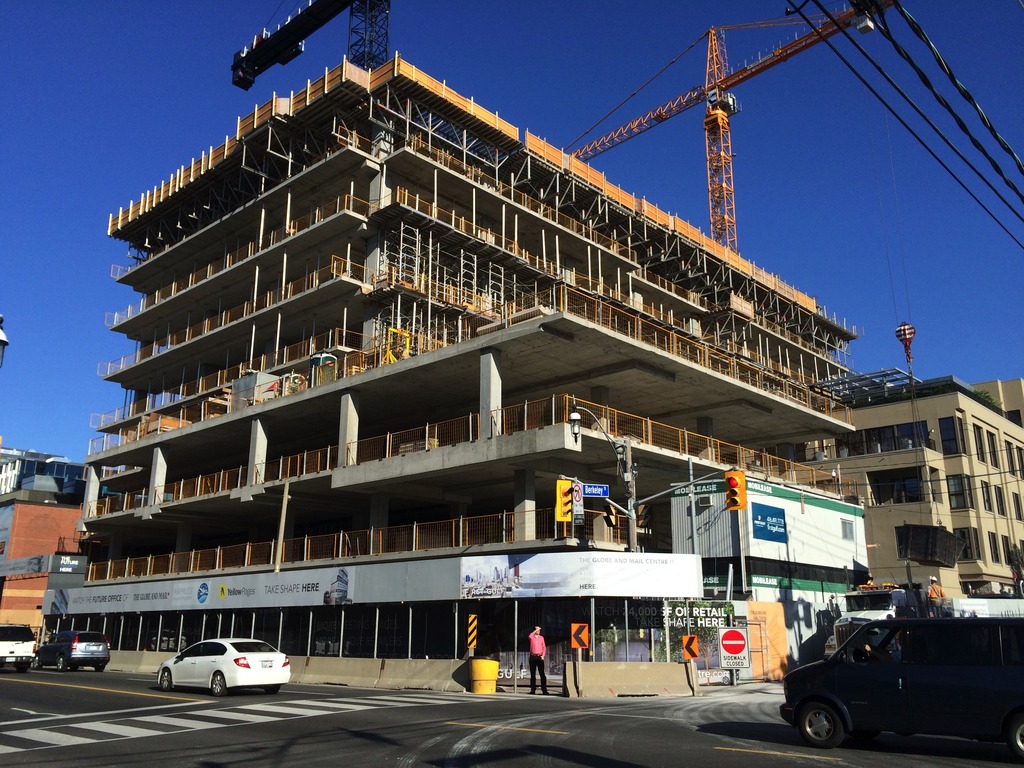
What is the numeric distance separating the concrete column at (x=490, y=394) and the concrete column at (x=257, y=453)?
14.8 m

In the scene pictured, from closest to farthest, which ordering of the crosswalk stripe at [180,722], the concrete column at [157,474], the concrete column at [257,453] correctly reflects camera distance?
the crosswalk stripe at [180,722], the concrete column at [257,453], the concrete column at [157,474]

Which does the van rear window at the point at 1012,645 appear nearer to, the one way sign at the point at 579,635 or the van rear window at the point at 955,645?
the van rear window at the point at 955,645

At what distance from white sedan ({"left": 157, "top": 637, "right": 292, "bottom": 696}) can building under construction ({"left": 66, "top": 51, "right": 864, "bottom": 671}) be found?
810cm

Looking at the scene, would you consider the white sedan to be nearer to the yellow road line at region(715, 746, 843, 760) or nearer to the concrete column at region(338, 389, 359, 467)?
the yellow road line at region(715, 746, 843, 760)

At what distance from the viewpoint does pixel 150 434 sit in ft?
168

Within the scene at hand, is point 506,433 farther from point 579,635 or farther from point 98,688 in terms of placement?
point 98,688

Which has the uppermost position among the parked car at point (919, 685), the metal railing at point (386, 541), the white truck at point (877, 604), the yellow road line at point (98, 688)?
the metal railing at point (386, 541)

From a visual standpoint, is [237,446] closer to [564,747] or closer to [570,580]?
[570,580]

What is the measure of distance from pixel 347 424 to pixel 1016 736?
30.7 m

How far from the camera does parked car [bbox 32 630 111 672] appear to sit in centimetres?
3369

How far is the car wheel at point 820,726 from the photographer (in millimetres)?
11562

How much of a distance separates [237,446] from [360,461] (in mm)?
14189

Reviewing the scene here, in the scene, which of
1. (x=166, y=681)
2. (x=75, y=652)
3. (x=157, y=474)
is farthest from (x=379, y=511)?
(x=157, y=474)

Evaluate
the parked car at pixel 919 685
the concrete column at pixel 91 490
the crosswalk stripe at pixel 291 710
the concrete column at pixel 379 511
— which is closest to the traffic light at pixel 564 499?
the crosswalk stripe at pixel 291 710
